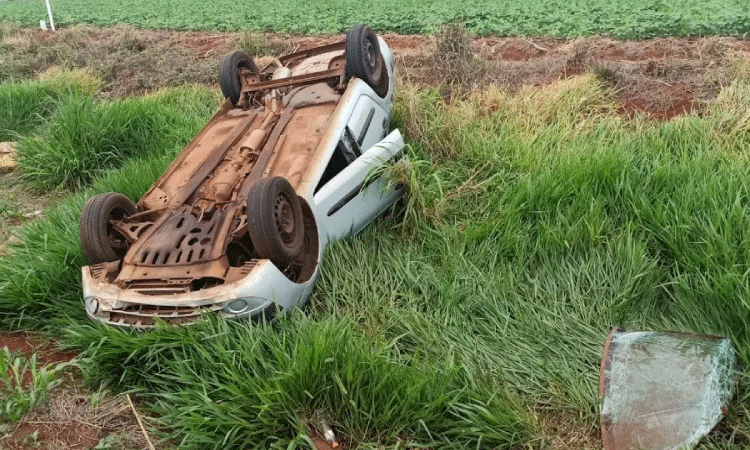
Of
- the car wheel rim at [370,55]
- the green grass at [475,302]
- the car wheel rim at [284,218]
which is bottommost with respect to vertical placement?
the green grass at [475,302]

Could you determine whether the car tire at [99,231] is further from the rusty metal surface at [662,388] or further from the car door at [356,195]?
the rusty metal surface at [662,388]

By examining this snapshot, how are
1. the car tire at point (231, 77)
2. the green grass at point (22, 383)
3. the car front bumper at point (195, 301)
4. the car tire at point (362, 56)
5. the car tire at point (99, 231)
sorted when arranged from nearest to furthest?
the green grass at point (22, 383) → the car front bumper at point (195, 301) → the car tire at point (99, 231) → the car tire at point (362, 56) → the car tire at point (231, 77)

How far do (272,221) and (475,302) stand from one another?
3.64 feet

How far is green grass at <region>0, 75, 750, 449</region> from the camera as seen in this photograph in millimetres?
2588

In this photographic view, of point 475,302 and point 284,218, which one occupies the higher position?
point 284,218

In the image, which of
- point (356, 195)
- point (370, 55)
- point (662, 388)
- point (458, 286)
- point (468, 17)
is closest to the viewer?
point (662, 388)

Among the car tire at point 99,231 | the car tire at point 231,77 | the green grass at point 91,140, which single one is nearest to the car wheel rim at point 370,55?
the car tire at point 231,77

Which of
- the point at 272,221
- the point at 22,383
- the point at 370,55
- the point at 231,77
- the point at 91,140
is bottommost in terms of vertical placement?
the point at 22,383

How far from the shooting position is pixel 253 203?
10.4 feet

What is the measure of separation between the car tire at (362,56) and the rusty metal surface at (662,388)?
106 inches

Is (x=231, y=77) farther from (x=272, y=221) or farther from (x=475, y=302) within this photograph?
(x=475, y=302)

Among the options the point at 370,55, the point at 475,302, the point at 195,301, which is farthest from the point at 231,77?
the point at 475,302

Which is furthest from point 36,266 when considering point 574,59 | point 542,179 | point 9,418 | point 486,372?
point 574,59

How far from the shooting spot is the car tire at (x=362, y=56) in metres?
4.61
